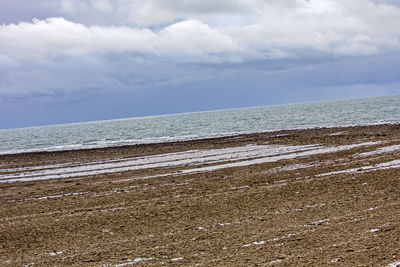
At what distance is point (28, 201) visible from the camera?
1794 cm

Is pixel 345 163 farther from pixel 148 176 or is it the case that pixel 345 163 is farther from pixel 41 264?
pixel 41 264

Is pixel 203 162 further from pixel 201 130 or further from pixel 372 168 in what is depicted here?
pixel 201 130

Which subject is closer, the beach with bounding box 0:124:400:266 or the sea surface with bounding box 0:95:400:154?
the beach with bounding box 0:124:400:266

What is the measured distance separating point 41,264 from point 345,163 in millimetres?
15845

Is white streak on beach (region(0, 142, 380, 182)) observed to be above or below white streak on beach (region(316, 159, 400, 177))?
below

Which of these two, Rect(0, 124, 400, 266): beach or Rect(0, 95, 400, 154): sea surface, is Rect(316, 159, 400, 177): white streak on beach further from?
Rect(0, 95, 400, 154): sea surface

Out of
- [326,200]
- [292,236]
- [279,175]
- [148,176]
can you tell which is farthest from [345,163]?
[292,236]

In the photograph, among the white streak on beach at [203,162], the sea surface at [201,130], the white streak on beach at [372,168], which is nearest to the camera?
the white streak on beach at [372,168]

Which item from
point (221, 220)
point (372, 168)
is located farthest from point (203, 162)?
point (221, 220)

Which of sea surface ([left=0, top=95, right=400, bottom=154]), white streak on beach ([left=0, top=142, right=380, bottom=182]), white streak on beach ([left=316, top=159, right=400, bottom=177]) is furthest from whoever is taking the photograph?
sea surface ([left=0, top=95, right=400, bottom=154])

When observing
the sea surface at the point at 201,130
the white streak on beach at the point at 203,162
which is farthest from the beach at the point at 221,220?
the sea surface at the point at 201,130

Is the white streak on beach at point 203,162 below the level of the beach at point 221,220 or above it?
below

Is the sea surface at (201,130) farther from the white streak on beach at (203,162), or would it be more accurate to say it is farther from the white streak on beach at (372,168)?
the white streak on beach at (372,168)

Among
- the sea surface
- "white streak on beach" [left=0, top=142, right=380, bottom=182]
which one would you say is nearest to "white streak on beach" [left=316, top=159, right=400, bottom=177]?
"white streak on beach" [left=0, top=142, right=380, bottom=182]
